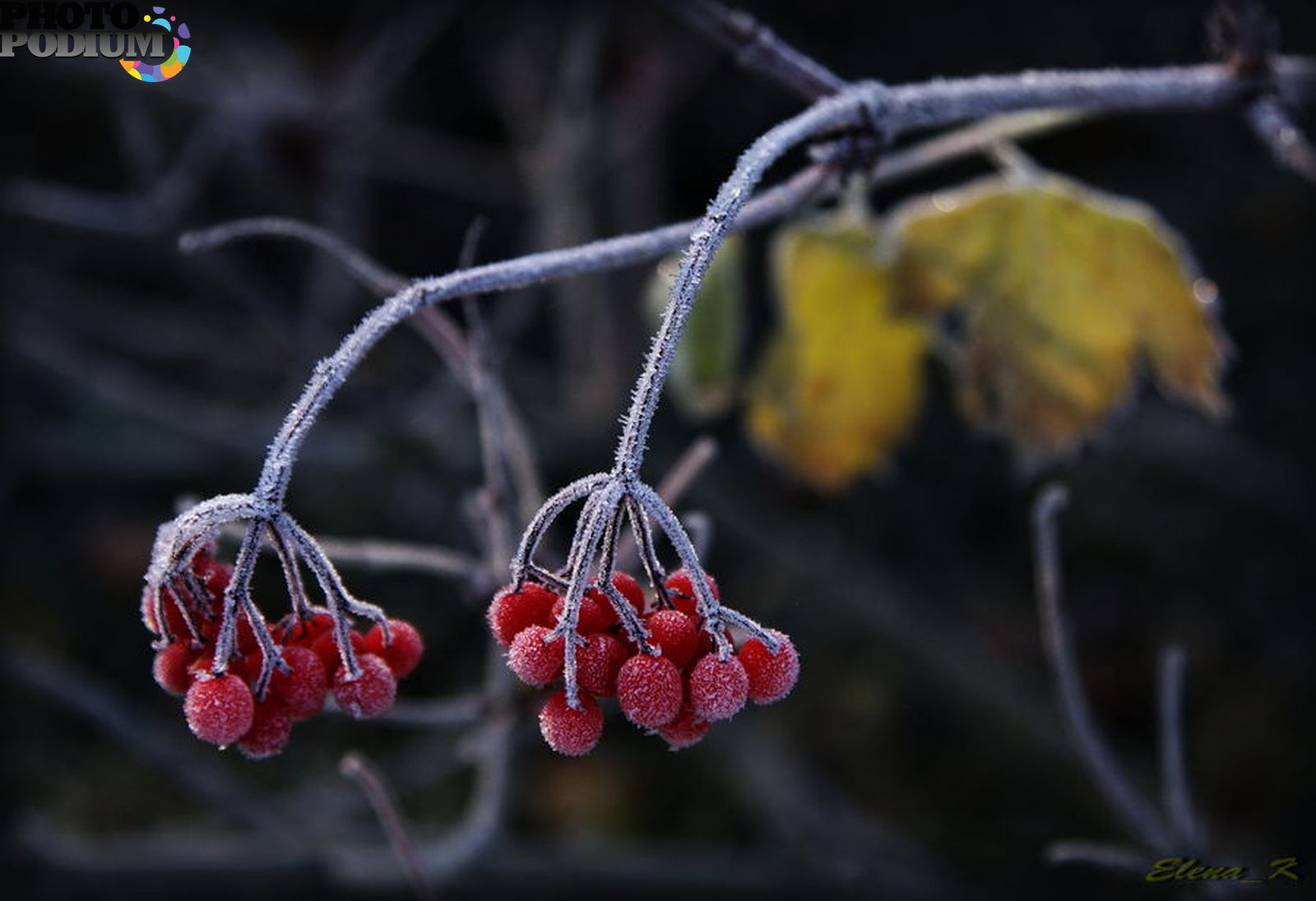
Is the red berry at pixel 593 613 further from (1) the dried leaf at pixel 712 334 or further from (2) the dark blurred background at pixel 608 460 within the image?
(2) the dark blurred background at pixel 608 460

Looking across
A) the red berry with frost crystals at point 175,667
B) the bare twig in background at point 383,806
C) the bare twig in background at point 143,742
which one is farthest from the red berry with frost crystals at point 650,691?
the bare twig in background at point 143,742

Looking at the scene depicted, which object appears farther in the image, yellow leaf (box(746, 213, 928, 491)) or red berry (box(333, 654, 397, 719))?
yellow leaf (box(746, 213, 928, 491))

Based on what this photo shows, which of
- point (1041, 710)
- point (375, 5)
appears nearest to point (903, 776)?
point (1041, 710)

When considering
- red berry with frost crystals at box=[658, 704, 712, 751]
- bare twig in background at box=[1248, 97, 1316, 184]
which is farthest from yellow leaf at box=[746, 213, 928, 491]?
red berry with frost crystals at box=[658, 704, 712, 751]

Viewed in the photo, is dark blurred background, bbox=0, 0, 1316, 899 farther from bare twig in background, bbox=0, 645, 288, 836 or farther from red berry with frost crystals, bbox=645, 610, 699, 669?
red berry with frost crystals, bbox=645, 610, 699, 669

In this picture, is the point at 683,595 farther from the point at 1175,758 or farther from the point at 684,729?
the point at 1175,758

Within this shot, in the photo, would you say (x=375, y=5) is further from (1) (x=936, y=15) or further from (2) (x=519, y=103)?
(1) (x=936, y=15)

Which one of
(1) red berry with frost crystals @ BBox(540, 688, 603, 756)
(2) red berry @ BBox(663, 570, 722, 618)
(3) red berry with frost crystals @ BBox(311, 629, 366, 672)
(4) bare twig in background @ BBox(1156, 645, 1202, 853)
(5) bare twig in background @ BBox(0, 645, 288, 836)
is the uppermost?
(5) bare twig in background @ BBox(0, 645, 288, 836)

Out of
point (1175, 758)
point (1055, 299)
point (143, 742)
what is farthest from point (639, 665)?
point (143, 742)
